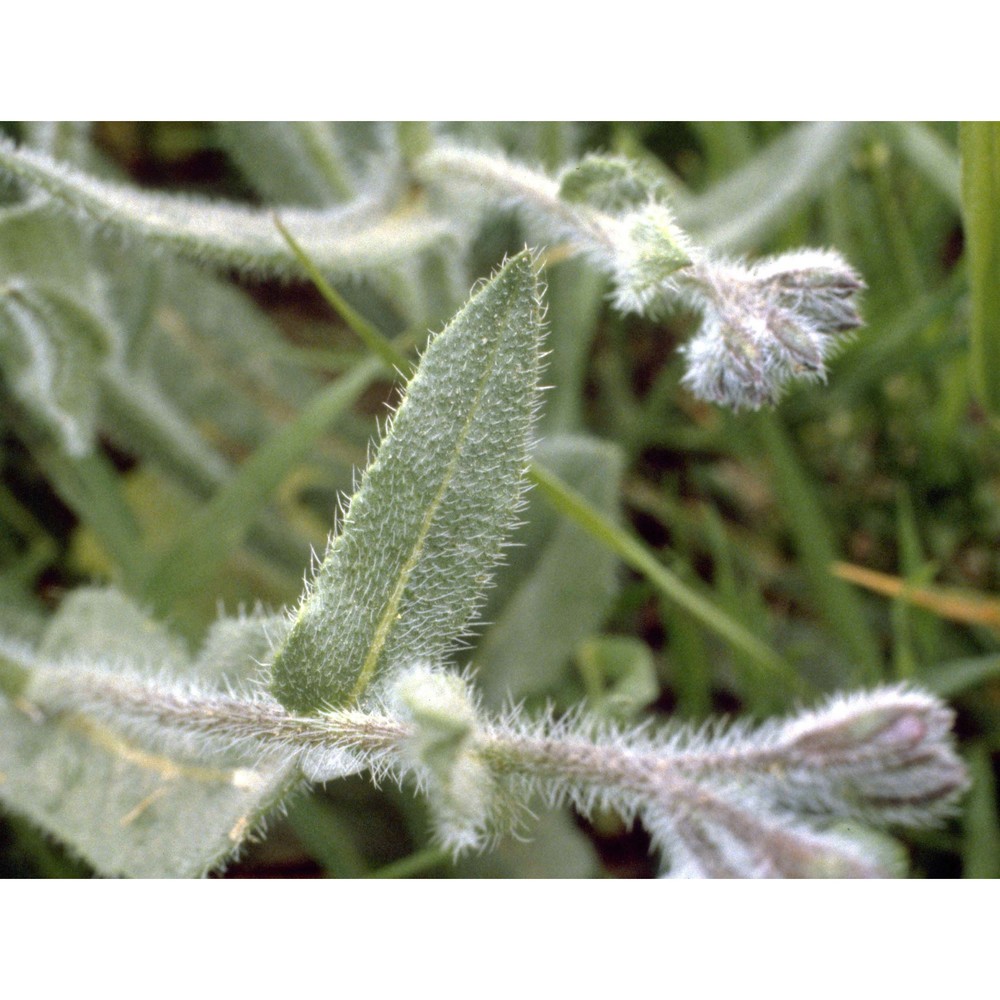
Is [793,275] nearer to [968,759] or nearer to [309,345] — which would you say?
[968,759]

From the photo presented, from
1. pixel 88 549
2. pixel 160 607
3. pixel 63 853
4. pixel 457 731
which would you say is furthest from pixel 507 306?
pixel 88 549

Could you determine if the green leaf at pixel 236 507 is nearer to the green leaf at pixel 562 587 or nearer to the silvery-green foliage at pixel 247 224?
the silvery-green foliage at pixel 247 224

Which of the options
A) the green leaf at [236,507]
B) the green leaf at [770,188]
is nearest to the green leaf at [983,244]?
the green leaf at [770,188]

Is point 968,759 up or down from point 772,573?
down

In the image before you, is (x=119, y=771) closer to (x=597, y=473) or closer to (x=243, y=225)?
(x=243, y=225)

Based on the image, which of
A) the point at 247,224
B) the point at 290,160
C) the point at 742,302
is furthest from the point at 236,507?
the point at 742,302
